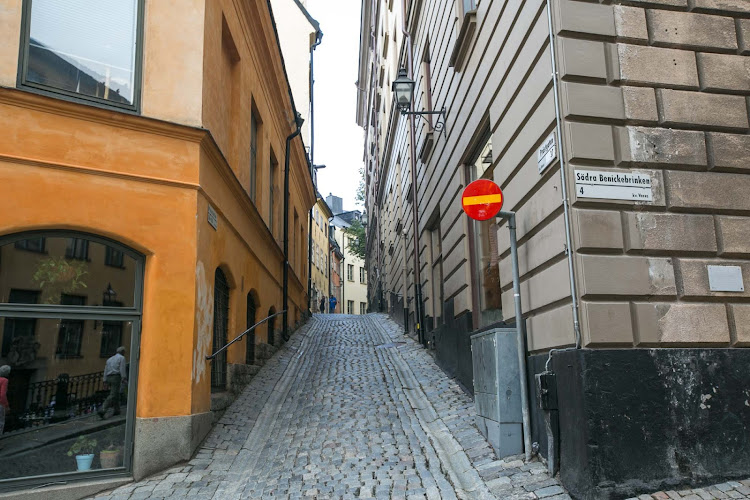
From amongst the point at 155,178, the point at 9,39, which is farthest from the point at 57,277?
the point at 9,39

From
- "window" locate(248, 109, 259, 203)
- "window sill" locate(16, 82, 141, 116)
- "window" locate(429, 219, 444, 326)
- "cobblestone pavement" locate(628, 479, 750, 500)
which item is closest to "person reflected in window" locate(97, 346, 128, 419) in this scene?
"window sill" locate(16, 82, 141, 116)

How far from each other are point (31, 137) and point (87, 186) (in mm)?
721

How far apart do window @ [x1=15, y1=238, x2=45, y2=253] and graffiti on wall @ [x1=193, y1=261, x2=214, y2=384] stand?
1.60 meters

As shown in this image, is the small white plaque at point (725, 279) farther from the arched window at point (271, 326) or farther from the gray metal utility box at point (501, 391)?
the arched window at point (271, 326)

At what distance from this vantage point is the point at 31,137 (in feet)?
22.1

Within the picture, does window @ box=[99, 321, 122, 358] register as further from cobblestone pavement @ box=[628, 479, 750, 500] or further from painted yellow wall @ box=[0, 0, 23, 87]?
cobblestone pavement @ box=[628, 479, 750, 500]

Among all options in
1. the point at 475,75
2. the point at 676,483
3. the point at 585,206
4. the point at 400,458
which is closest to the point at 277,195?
the point at 475,75

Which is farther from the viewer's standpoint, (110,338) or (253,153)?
(253,153)

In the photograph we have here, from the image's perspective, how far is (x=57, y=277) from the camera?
681 cm

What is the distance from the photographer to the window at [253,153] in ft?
40.1

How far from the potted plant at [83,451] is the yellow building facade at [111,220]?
73 millimetres

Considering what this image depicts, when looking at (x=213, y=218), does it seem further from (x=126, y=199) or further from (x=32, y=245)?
(x=32, y=245)

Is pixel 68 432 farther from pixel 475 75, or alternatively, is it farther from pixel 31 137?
pixel 475 75

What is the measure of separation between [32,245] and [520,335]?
506 centimetres
